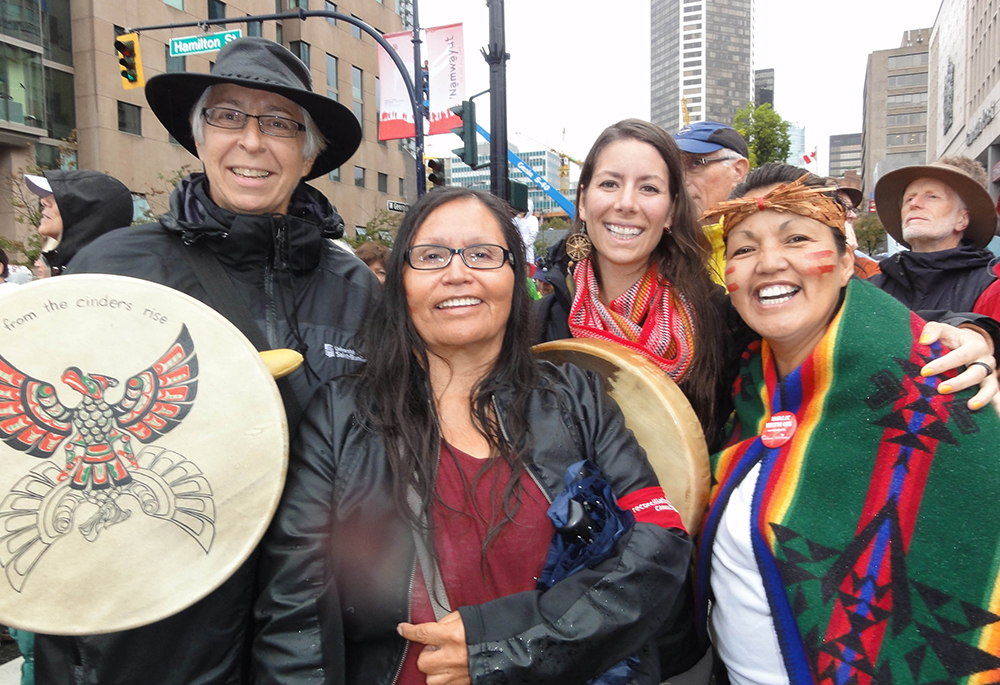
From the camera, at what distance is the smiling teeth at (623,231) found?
2.28 m

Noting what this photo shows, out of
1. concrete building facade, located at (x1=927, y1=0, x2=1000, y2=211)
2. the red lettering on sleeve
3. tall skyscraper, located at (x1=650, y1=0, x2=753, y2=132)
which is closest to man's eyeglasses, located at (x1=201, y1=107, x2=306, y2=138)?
the red lettering on sleeve

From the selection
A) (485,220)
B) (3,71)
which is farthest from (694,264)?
(3,71)

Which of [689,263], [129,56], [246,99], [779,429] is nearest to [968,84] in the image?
[129,56]

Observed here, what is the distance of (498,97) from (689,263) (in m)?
6.64

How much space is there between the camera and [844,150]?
470 feet

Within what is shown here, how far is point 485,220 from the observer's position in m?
1.72

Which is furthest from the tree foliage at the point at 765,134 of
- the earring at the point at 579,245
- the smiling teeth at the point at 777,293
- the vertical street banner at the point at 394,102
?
the smiling teeth at the point at 777,293

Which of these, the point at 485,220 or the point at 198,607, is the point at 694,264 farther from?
the point at 198,607

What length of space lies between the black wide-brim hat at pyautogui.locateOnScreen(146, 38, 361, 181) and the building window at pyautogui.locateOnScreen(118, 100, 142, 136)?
22.9 metres

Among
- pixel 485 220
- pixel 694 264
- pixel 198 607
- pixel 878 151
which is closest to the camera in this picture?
pixel 198 607

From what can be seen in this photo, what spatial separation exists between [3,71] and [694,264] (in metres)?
24.2

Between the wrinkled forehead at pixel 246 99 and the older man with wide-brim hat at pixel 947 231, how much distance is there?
3041 millimetres

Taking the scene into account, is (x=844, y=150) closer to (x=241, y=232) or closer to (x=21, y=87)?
(x=21, y=87)

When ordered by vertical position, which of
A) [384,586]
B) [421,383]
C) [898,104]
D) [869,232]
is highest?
[898,104]
